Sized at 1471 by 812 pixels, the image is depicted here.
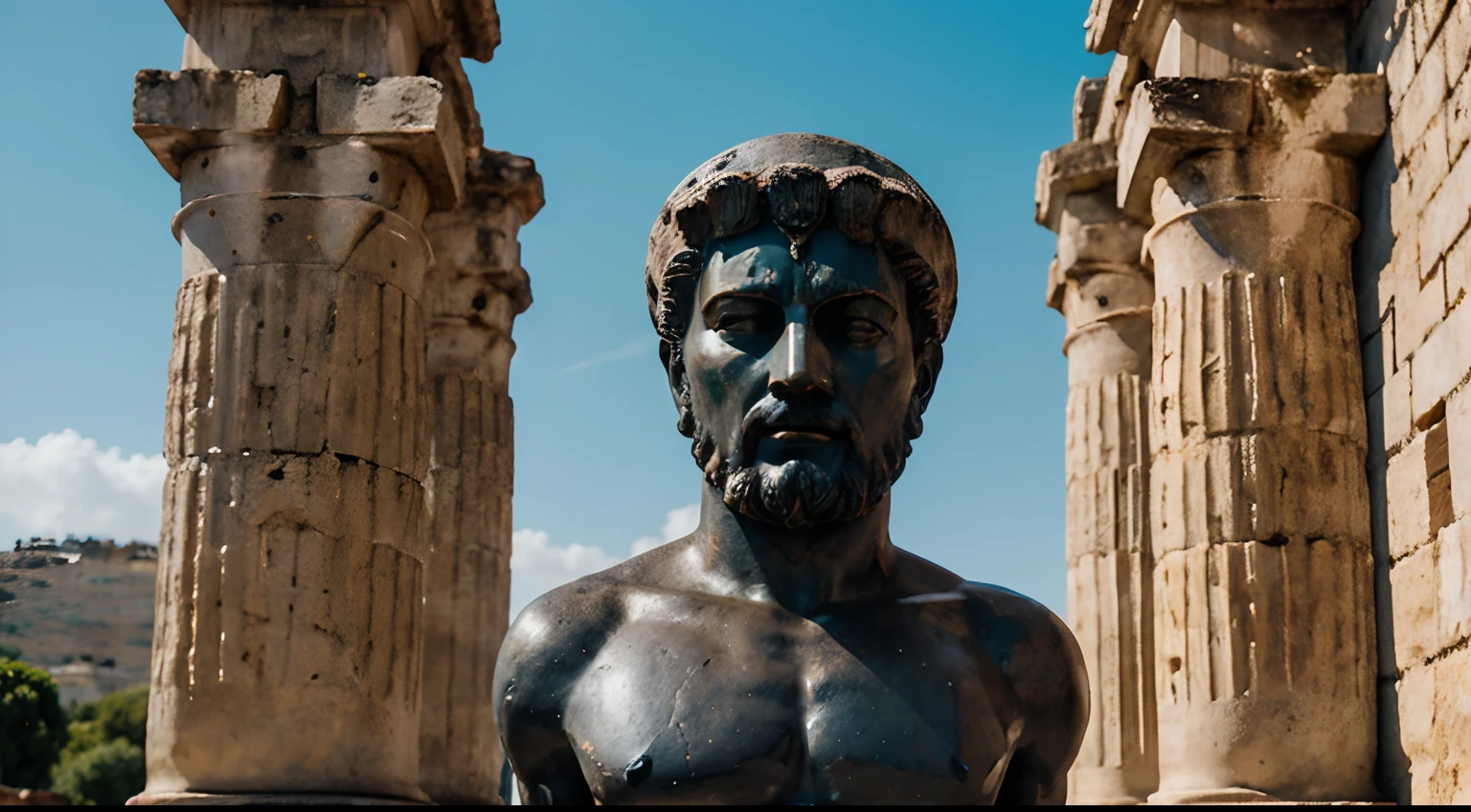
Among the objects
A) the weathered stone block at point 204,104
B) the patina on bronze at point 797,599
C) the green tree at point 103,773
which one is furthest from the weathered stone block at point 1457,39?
the green tree at point 103,773

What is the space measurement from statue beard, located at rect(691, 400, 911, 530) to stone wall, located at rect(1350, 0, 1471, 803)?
4.23 meters

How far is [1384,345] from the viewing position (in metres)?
7.68

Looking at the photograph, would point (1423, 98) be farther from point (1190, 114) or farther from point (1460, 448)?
point (1460, 448)

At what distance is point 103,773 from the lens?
3969 cm

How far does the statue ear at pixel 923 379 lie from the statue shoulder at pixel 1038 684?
1.12 ft

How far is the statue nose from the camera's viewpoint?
9.14 feet

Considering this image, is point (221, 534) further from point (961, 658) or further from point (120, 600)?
point (120, 600)

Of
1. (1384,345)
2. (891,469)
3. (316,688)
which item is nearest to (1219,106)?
(1384,345)

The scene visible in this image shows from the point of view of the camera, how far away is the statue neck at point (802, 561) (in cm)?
300

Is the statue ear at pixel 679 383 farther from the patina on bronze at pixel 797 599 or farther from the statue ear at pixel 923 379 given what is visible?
the statue ear at pixel 923 379

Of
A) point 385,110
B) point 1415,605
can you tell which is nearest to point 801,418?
point 1415,605

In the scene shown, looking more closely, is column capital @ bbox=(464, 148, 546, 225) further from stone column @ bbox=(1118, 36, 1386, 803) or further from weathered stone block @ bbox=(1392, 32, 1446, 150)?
weathered stone block @ bbox=(1392, 32, 1446, 150)

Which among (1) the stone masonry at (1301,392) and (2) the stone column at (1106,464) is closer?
(1) the stone masonry at (1301,392)

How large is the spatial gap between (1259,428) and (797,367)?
5.68m
